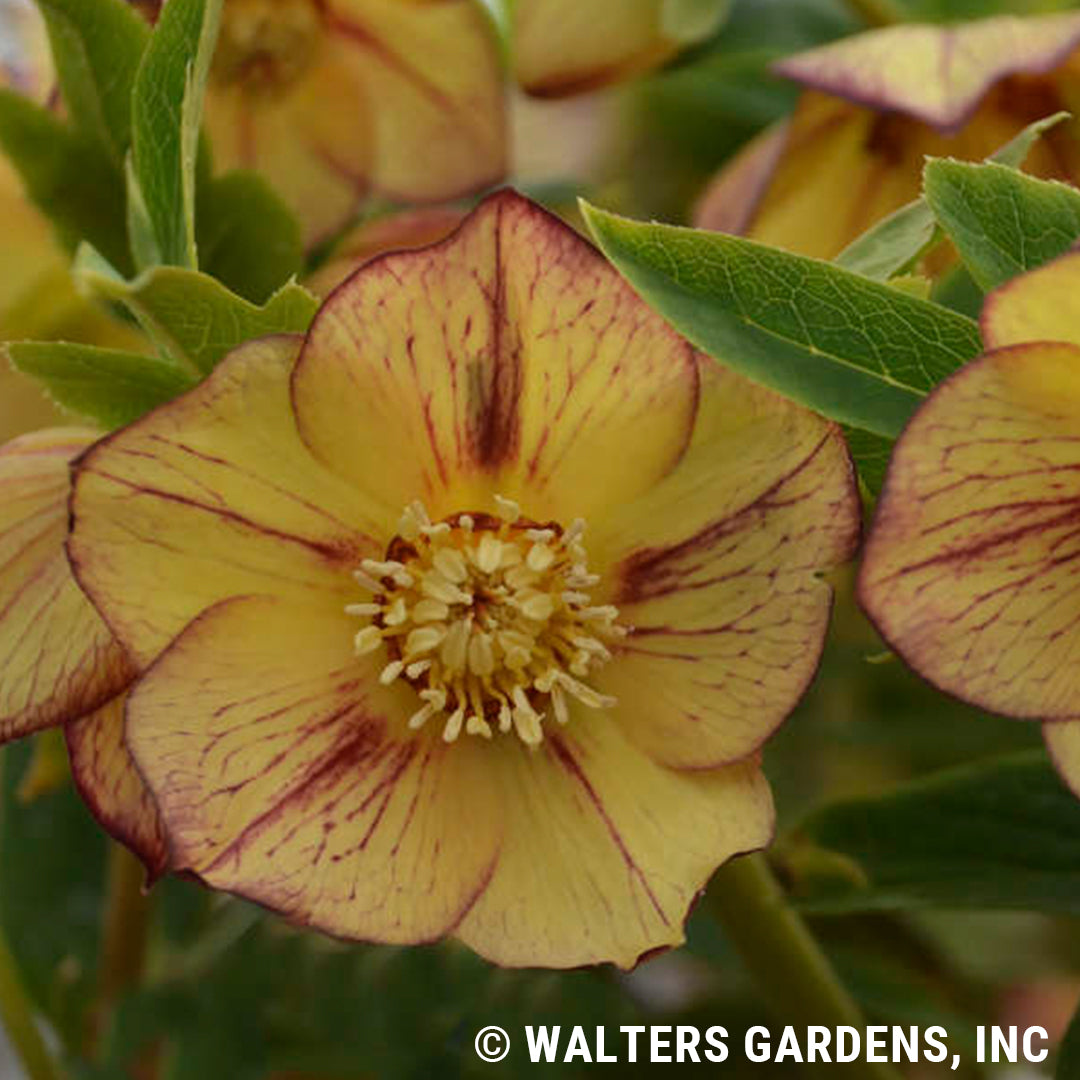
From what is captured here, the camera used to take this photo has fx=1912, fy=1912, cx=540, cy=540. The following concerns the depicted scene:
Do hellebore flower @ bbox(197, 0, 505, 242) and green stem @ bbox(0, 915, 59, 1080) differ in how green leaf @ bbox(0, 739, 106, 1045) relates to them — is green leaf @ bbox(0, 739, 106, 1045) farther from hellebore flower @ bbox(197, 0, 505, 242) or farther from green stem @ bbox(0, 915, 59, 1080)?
hellebore flower @ bbox(197, 0, 505, 242)

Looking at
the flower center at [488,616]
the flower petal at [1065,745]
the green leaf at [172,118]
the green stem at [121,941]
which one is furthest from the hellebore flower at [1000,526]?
the green stem at [121,941]

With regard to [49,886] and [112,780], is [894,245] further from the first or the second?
[49,886]

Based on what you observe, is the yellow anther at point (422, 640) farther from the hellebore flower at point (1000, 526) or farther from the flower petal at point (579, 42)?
the flower petal at point (579, 42)

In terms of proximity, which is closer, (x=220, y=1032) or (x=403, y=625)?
(x=403, y=625)

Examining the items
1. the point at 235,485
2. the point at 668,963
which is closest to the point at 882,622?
the point at 235,485

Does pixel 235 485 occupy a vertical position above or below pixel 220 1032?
above

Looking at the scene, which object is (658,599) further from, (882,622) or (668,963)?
(668,963)
